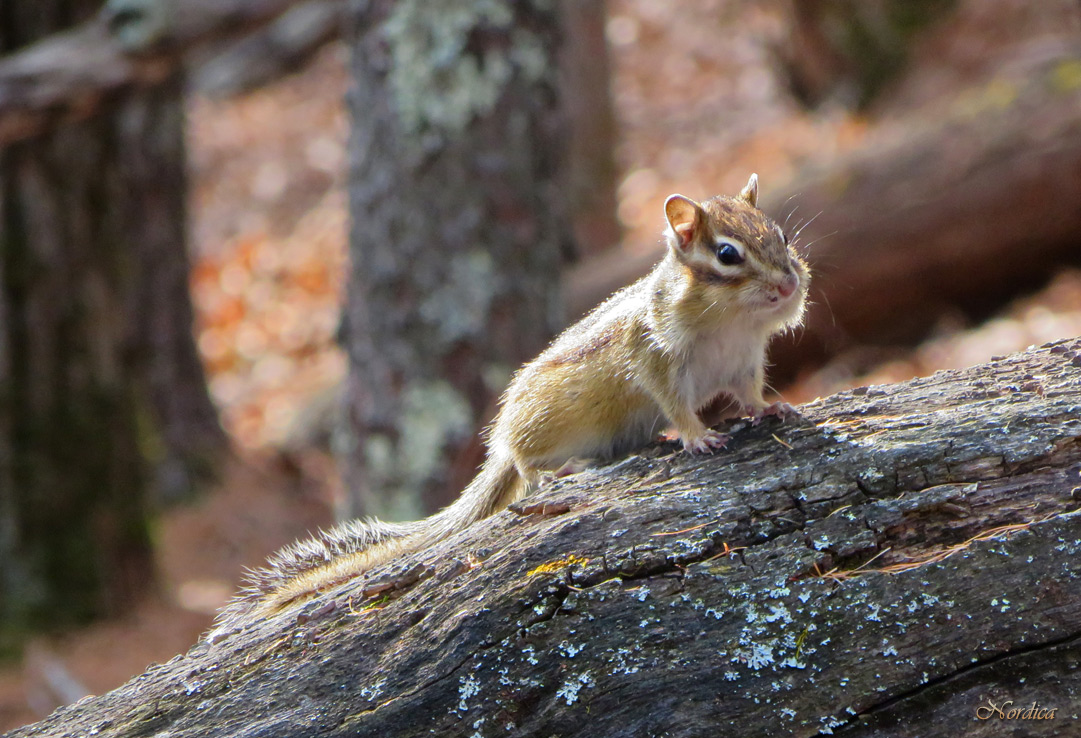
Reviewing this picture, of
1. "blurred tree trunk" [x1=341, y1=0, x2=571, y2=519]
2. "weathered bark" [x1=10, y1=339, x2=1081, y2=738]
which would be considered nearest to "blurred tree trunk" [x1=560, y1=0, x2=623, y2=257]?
"blurred tree trunk" [x1=341, y1=0, x2=571, y2=519]

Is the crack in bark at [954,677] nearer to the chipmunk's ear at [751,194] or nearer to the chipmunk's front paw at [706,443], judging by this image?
the chipmunk's front paw at [706,443]

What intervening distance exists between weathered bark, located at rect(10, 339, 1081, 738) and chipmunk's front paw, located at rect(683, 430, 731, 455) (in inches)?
4.1

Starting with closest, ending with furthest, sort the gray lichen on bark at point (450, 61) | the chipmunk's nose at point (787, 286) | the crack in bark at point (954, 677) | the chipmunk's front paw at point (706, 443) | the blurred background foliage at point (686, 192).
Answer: the crack in bark at point (954, 677)
the chipmunk's front paw at point (706, 443)
the chipmunk's nose at point (787, 286)
the gray lichen on bark at point (450, 61)
the blurred background foliage at point (686, 192)

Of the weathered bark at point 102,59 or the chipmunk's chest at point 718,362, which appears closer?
the chipmunk's chest at point 718,362

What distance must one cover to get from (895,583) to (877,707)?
290mm

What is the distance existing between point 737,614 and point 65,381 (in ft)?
17.5

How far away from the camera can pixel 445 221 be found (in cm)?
582

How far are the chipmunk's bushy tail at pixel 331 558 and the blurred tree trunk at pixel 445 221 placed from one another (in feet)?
7.97

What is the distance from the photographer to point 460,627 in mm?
2693

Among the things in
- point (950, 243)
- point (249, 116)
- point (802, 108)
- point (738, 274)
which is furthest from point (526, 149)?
point (249, 116)

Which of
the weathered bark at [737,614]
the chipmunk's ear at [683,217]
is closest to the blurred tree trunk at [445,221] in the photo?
the chipmunk's ear at [683,217]

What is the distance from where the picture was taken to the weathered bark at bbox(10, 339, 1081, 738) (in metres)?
2.49

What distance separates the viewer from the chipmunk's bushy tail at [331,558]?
320 centimetres

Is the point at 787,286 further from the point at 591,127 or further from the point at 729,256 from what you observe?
the point at 591,127
